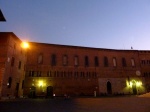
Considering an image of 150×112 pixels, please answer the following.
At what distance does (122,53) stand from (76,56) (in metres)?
12.1

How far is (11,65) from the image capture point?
28047 millimetres

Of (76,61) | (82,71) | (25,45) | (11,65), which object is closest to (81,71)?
(82,71)

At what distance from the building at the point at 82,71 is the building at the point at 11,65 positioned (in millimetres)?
923

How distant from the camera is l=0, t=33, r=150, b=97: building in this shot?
34094 millimetres

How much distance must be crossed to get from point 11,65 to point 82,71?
611 inches

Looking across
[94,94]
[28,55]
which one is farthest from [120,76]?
[28,55]

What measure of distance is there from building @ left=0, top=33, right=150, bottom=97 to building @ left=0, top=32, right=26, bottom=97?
923 mm

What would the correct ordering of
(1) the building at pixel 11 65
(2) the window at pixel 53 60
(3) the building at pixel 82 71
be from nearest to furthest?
(1) the building at pixel 11 65 → (3) the building at pixel 82 71 → (2) the window at pixel 53 60

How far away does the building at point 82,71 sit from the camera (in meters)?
34.1

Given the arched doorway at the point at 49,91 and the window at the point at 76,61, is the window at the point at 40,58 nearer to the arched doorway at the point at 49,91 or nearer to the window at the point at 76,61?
the arched doorway at the point at 49,91

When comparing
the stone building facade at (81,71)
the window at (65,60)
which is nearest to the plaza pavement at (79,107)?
the stone building facade at (81,71)

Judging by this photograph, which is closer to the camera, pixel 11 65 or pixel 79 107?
pixel 79 107

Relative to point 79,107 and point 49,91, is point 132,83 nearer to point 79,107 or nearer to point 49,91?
point 49,91

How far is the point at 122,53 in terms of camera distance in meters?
41.7
